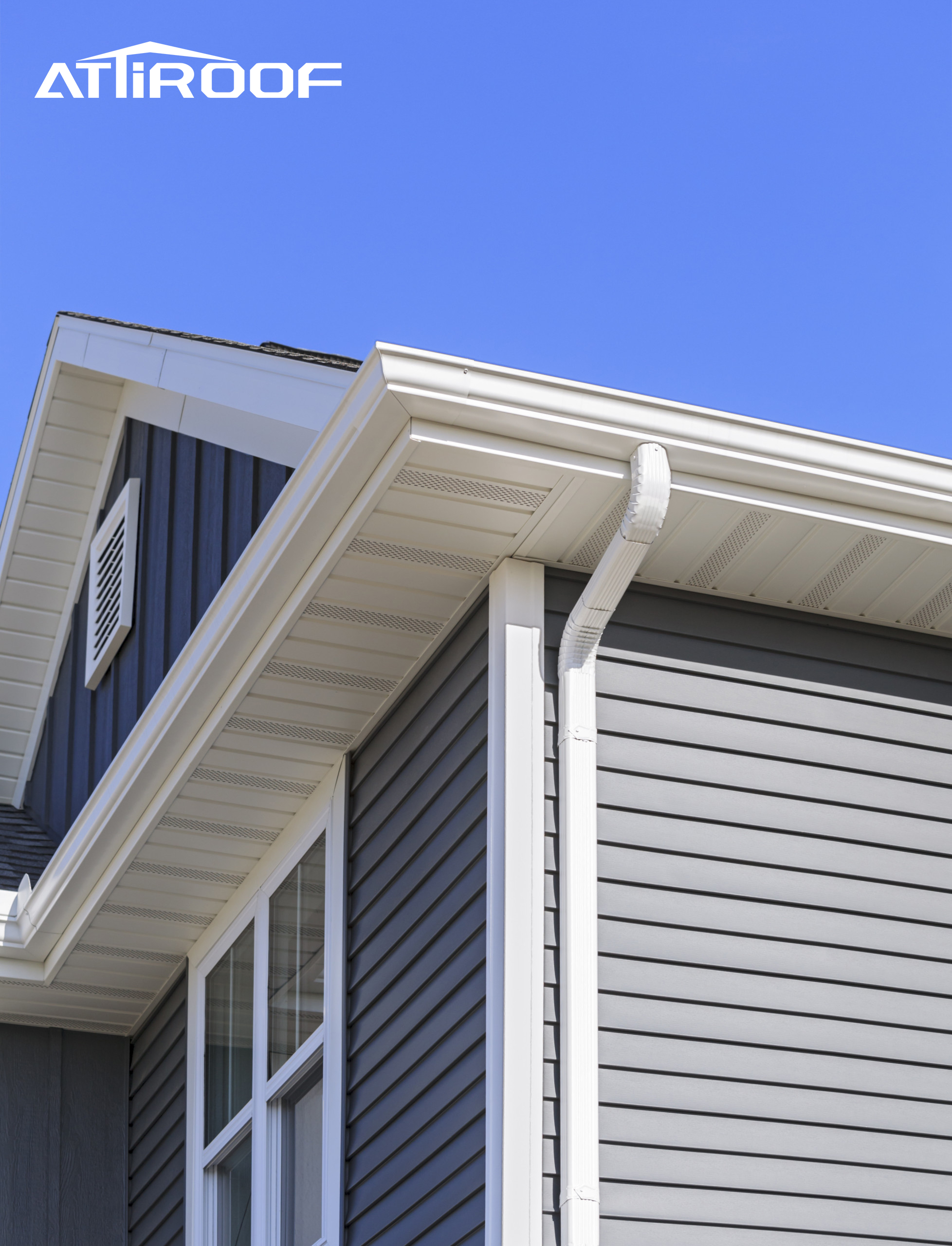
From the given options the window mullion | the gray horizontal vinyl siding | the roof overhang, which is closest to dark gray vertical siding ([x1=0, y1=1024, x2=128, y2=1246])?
the window mullion

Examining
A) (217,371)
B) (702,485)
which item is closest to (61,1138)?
(217,371)

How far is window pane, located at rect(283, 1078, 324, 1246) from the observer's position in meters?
5.38

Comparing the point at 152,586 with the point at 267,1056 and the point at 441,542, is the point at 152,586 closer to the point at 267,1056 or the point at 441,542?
the point at 267,1056

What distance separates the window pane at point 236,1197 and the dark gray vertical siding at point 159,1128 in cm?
37

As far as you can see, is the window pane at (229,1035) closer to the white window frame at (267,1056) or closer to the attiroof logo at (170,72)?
the white window frame at (267,1056)

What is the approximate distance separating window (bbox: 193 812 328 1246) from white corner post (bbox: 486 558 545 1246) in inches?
53.9

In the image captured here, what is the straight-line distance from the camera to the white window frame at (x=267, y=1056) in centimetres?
511

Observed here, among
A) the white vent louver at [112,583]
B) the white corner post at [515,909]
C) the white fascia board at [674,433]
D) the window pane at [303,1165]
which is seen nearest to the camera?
the white corner post at [515,909]

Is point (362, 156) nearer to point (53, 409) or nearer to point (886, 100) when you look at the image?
point (886, 100)

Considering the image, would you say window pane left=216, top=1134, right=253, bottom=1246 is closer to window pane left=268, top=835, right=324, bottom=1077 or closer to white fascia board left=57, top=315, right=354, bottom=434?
window pane left=268, top=835, right=324, bottom=1077

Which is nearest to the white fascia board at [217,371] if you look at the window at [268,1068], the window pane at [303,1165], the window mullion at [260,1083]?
the window at [268,1068]

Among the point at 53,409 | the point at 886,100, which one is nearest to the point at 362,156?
the point at 886,100

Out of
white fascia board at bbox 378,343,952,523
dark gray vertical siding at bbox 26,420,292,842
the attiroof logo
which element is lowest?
white fascia board at bbox 378,343,952,523

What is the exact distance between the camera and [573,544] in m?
4.50
